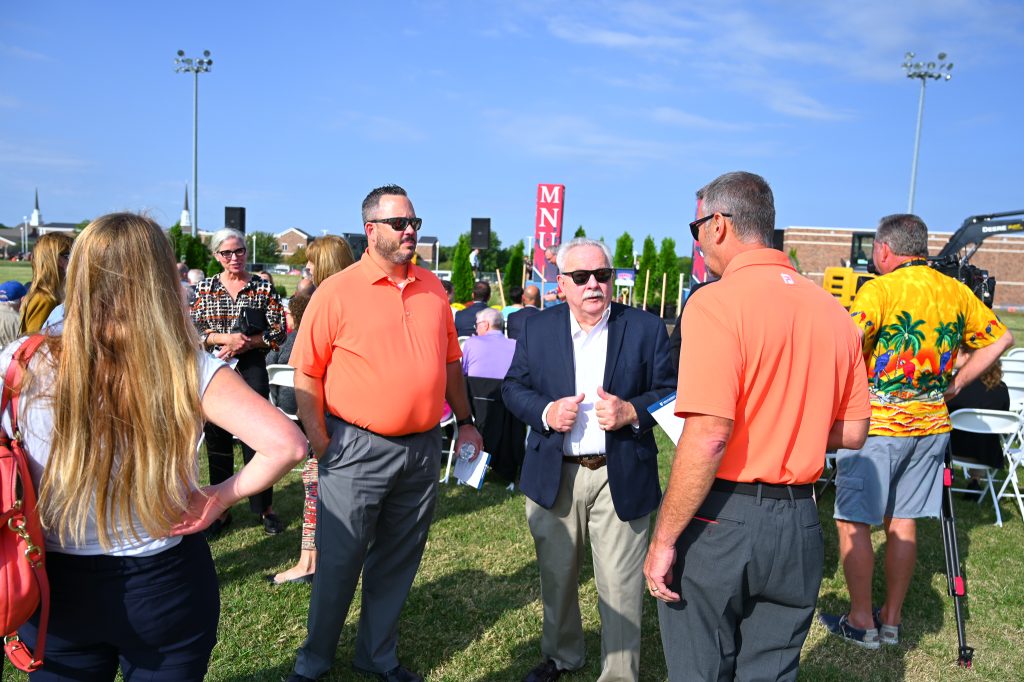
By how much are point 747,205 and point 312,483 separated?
2993 millimetres

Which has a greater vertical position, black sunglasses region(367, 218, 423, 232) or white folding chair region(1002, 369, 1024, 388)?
black sunglasses region(367, 218, 423, 232)

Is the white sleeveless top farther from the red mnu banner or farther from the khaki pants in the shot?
the red mnu banner

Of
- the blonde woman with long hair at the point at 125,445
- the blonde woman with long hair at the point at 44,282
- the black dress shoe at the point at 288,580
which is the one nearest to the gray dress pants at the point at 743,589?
the blonde woman with long hair at the point at 125,445

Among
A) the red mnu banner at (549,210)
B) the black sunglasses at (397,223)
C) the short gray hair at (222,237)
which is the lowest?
the short gray hair at (222,237)

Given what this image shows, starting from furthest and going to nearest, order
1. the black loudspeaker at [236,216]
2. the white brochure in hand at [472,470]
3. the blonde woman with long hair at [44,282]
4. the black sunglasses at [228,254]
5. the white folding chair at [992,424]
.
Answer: the black loudspeaker at [236,216] < the white folding chair at [992,424] < the black sunglasses at [228,254] < the blonde woman with long hair at [44,282] < the white brochure in hand at [472,470]

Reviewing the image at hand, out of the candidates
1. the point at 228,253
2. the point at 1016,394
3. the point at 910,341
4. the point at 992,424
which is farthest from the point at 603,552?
the point at 1016,394

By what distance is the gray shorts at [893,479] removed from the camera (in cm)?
359

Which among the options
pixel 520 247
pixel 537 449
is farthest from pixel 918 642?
pixel 520 247

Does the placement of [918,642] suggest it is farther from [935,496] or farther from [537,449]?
[537,449]

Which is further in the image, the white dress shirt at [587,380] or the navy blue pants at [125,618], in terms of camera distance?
the white dress shirt at [587,380]

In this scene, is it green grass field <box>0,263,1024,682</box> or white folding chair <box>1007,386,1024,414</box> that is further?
white folding chair <box>1007,386,1024,414</box>

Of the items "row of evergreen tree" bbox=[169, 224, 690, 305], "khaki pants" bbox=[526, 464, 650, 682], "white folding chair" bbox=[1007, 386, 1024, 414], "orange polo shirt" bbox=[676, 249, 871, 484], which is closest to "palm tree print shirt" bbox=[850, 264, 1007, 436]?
"khaki pants" bbox=[526, 464, 650, 682]

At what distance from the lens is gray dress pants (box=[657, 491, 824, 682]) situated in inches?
80.4

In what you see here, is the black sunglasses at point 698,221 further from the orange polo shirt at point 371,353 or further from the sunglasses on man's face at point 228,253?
the sunglasses on man's face at point 228,253
